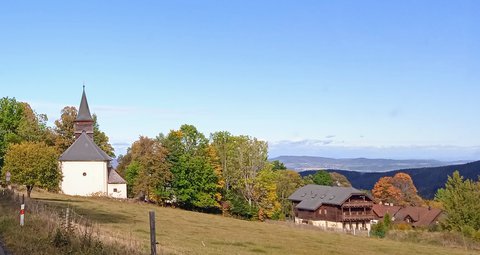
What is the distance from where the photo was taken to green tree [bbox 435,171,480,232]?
62.1m

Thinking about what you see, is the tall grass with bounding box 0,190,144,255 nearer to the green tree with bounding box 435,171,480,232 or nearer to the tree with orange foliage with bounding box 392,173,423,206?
the green tree with bounding box 435,171,480,232

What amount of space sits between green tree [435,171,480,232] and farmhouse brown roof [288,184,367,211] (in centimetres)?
2029

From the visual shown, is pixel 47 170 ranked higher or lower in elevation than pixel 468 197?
higher

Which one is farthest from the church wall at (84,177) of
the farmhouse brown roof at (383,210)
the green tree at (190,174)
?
the farmhouse brown roof at (383,210)

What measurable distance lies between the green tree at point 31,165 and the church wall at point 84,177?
20.0 metres

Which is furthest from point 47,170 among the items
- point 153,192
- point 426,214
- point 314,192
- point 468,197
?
point 426,214

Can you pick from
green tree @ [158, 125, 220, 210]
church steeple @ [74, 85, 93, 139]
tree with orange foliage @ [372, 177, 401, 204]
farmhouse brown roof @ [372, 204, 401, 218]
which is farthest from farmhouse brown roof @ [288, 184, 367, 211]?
church steeple @ [74, 85, 93, 139]

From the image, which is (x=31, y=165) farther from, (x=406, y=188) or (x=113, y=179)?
(x=406, y=188)

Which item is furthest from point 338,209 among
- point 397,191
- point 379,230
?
point 397,191

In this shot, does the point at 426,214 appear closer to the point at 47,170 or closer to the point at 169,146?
the point at 169,146

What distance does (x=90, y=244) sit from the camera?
12.7 metres

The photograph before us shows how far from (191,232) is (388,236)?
2517cm

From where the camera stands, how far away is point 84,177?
6494 centimetres

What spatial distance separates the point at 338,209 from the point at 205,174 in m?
27.1
